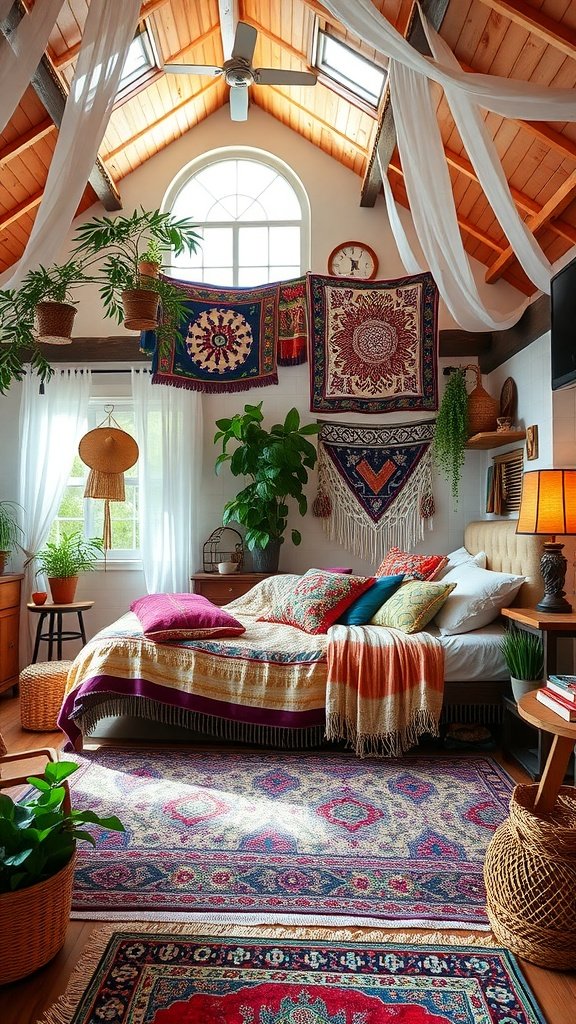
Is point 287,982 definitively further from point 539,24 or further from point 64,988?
point 539,24

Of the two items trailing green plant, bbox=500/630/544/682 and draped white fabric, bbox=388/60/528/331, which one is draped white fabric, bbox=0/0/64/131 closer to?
draped white fabric, bbox=388/60/528/331

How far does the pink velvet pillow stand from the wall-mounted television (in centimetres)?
207

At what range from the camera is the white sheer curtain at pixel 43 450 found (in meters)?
5.37

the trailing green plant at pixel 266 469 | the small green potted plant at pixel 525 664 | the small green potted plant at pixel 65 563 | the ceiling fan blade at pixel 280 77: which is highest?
the ceiling fan blade at pixel 280 77

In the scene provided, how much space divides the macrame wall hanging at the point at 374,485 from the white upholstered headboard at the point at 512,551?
1.87 feet

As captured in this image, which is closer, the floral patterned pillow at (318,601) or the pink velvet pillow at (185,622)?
the pink velvet pillow at (185,622)

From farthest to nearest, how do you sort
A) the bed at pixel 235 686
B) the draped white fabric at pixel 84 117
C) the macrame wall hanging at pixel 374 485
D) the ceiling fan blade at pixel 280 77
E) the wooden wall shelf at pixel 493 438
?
the macrame wall hanging at pixel 374 485 → the wooden wall shelf at pixel 493 438 → the ceiling fan blade at pixel 280 77 → the bed at pixel 235 686 → the draped white fabric at pixel 84 117

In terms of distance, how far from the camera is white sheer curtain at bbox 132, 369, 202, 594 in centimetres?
534

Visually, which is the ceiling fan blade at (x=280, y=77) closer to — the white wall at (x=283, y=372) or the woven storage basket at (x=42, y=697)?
the white wall at (x=283, y=372)

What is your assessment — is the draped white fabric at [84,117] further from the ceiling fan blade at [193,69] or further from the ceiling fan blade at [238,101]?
the ceiling fan blade at [238,101]

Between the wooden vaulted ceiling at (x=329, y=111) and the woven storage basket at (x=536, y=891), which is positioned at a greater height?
the wooden vaulted ceiling at (x=329, y=111)

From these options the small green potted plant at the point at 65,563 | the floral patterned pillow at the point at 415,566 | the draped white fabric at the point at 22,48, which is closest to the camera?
the draped white fabric at the point at 22,48

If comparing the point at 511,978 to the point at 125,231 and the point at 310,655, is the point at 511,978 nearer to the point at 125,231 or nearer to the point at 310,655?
the point at 310,655

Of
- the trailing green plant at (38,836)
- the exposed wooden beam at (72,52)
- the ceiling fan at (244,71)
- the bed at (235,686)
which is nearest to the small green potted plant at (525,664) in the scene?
the bed at (235,686)
